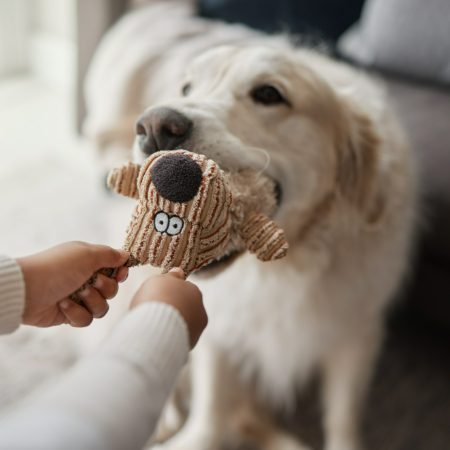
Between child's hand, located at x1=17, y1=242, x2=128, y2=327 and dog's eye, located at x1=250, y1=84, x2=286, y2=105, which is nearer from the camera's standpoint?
child's hand, located at x1=17, y1=242, x2=128, y2=327

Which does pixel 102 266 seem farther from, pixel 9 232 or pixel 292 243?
pixel 9 232

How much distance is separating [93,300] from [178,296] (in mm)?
88

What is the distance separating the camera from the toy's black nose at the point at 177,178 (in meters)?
0.43

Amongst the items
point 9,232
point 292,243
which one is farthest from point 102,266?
point 9,232

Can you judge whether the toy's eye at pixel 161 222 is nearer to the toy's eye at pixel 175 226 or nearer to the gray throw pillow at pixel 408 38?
the toy's eye at pixel 175 226

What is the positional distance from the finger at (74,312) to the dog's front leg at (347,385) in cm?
86

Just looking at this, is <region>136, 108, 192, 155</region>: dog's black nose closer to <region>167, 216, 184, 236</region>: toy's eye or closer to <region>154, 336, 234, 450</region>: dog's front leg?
<region>167, 216, 184, 236</region>: toy's eye

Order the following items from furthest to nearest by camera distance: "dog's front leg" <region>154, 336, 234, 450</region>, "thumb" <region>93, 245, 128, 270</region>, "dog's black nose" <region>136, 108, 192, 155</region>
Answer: "dog's front leg" <region>154, 336, 234, 450</region> → "dog's black nose" <region>136, 108, 192, 155</region> → "thumb" <region>93, 245, 128, 270</region>

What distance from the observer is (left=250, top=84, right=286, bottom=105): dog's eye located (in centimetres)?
83

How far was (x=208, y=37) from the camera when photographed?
1.49 metres

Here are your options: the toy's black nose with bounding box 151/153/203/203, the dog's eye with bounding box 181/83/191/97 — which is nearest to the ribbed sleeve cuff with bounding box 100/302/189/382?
the toy's black nose with bounding box 151/153/203/203

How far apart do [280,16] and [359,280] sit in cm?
114

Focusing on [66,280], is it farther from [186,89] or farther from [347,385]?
[347,385]

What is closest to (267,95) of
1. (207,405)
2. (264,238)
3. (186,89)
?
(186,89)
